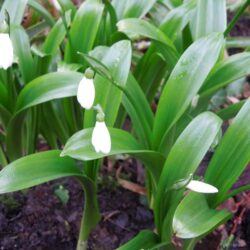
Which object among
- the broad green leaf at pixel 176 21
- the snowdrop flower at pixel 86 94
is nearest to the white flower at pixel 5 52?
the snowdrop flower at pixel 86 94

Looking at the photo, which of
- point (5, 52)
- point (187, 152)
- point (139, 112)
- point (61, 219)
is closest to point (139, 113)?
point (139, 112)

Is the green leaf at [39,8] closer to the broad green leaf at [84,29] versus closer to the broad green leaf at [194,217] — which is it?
the broad green leaf at [84,29]

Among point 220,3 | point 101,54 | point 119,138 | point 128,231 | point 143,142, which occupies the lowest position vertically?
point 128,231

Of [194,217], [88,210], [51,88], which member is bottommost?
[88,210]

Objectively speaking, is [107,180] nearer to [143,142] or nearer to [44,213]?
[44,213]

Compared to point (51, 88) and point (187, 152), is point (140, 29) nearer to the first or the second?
point (51, 88)

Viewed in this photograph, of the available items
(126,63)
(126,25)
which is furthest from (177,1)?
(126,63)

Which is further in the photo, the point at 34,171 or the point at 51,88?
the point at 51,88
